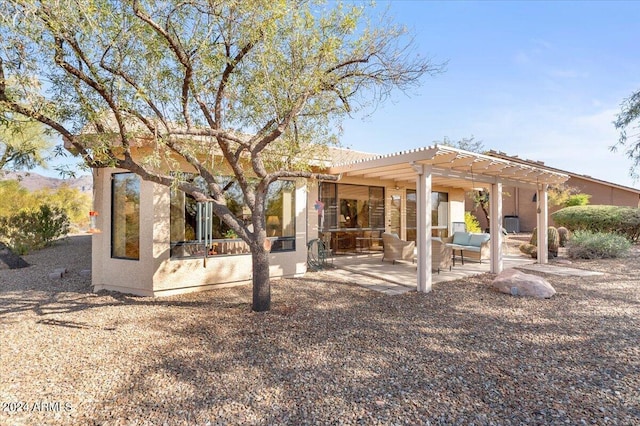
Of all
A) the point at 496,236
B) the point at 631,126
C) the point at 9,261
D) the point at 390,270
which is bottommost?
the point at 390,270

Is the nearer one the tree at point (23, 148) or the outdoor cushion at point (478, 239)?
the tree at point (23, 148)

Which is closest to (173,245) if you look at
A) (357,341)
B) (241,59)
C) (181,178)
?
(181,178)

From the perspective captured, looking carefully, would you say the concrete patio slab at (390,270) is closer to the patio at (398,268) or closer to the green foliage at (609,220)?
the patio at (398,268)

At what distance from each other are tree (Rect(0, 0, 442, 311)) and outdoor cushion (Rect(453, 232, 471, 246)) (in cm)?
666

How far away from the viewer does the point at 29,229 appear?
14.2 m

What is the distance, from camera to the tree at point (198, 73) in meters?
4.09

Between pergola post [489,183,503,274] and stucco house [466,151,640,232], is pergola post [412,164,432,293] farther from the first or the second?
stucco house [466,151,640,232]

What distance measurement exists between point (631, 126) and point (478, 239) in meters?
5.88

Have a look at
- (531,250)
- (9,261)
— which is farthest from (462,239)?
(9,261)

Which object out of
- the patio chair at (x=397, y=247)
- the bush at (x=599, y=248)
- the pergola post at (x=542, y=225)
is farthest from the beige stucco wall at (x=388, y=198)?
the bush at (x=599, y=248)

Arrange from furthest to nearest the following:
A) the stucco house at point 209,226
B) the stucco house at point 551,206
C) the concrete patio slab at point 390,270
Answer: the stucco house at point 551,206, the concrete patio slab at point 390,270, the stucco house at point 209,226

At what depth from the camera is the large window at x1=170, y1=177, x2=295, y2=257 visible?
22.3ft

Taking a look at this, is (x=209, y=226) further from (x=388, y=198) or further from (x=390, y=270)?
(x=388, y=198)

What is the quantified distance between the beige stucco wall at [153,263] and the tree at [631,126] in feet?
40.1
